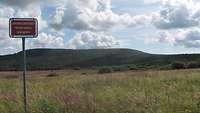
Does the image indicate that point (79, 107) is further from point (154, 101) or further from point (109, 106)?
point (154, 101)

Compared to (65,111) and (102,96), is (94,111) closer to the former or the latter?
(65,111)

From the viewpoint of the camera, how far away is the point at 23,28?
11688 mm

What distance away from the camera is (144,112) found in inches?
484

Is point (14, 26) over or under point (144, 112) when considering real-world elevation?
over

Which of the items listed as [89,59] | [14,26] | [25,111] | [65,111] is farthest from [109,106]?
[89,59]

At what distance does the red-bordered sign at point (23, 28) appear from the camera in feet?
38.0

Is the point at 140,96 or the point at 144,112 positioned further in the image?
the point at 140,96

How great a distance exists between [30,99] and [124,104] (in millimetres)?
2946

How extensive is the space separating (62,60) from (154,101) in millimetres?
183906

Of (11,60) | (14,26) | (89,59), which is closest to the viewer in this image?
(14,26)

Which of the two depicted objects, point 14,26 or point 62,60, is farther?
point 62,60

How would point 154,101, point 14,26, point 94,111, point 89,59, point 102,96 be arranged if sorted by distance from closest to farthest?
1. point 14,26
2. point 94,111
3. point 154,101
4. point 102,96
5. point 89,59

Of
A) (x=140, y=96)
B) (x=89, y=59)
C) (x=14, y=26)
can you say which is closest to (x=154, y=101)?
(x=140, y=96)

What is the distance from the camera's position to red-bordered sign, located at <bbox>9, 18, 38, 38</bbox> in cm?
1158
